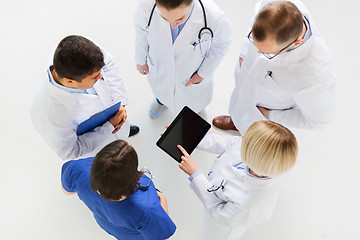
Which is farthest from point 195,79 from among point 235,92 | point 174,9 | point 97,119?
point 97,119

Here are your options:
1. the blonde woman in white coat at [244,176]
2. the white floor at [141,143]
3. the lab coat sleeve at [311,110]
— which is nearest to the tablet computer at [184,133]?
the blonde woman in white coat at [244,176]

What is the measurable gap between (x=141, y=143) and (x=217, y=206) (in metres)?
1.02

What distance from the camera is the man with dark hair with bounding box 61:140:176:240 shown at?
1.08m

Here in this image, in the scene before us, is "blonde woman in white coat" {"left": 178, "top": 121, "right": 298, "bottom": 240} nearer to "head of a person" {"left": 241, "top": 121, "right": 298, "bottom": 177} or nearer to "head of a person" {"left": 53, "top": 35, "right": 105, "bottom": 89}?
"head of a person" {"left": 241, "top": 121, "right": 298, "bottom": 177}

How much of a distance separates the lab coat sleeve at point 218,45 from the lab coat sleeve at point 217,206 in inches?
24.7

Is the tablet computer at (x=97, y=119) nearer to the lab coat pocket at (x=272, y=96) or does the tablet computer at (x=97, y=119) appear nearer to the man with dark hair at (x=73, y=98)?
the man with dark hair at (x=73, y=98)

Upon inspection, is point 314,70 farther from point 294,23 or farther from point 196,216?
point 196,216

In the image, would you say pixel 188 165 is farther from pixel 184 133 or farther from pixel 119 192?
pixel 119 192

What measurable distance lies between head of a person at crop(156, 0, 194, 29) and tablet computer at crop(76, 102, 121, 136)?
45 centimetres

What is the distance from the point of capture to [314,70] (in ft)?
4.30

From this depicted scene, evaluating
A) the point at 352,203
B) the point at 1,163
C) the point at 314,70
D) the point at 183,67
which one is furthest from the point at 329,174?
the point at 1,163

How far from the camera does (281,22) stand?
118 centimetres

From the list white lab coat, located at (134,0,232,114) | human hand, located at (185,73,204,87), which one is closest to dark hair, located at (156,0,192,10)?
white lab coat, located at (134,0,232,114)

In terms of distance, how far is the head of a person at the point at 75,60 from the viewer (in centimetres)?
119
